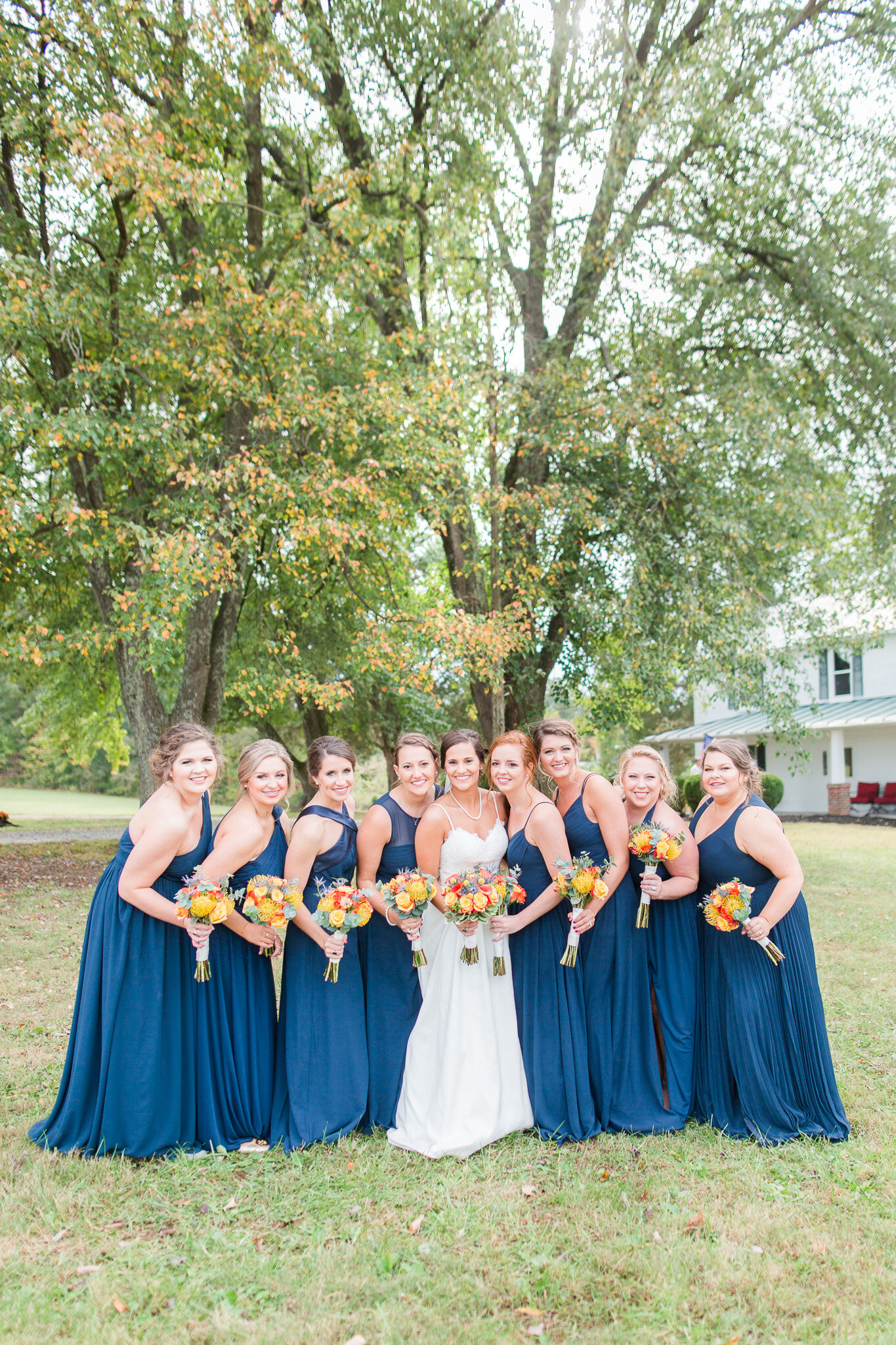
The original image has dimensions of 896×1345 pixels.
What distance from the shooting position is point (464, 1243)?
13.3ft

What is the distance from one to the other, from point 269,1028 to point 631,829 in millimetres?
2403

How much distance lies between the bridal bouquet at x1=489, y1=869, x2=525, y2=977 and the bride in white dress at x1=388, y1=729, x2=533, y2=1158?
0.22 feet

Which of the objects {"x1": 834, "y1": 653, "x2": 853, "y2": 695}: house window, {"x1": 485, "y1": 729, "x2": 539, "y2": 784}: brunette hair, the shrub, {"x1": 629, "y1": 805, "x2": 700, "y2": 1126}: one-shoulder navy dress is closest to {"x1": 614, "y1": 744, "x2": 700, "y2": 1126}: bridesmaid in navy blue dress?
{"x1": 629, "y1": 805, "x2": 700, "y2": 1126}: one-shoulder navy dress

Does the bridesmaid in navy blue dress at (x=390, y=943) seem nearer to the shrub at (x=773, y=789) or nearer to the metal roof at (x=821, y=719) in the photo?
the metal roof at (x=821, y=719)

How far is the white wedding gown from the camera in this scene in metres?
5.07

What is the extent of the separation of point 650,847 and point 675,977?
91 centimetres

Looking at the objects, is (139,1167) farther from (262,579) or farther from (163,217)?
(262,579)

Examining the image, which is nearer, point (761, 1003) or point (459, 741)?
point (761, 1003)

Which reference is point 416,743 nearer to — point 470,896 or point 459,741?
point 459,741

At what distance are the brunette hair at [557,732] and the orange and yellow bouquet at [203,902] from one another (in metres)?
2.08

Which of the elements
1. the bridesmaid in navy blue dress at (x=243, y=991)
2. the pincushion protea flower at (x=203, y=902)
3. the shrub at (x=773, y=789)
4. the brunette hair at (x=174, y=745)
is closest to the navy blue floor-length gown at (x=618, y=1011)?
the bridesmaid in navy blue dress at (x=243, y=991)

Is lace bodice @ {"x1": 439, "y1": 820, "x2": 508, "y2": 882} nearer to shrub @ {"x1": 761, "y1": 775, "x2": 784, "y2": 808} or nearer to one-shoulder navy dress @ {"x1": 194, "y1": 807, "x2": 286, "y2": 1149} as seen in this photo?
one-shoulder navy dress @ {"x1": 194, "y1": 807, "x2": 286, "y2": 1149}

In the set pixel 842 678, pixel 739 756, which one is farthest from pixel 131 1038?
pixel 842 678

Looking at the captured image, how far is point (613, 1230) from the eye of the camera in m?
4.12
